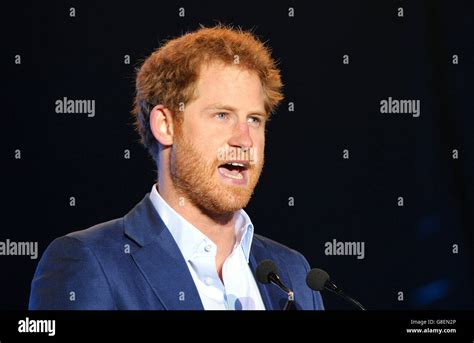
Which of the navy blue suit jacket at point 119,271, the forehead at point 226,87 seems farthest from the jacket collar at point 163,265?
the forehead at point 226,87

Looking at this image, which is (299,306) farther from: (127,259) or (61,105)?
(61,105)

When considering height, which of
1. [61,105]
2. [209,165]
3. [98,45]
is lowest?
[209,165]

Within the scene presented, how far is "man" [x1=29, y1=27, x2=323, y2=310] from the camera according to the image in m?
2.42

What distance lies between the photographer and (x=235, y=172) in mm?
2670

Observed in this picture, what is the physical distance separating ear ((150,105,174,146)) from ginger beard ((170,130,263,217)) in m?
0.08

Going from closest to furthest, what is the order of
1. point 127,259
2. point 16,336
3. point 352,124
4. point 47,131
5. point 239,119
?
point 16,336, point 127,259, point 239,119, point 47,131, point 352,124

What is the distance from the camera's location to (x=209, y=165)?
8.68 feet

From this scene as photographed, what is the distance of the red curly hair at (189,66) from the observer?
8.83 ft

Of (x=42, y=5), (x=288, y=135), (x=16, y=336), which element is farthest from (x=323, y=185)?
(x=16, y=336)

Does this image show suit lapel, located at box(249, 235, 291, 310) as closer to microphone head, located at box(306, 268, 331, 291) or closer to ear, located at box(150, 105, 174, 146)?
microphone head, located at box(306, 268, 331, 291)

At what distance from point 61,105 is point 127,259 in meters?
1.26

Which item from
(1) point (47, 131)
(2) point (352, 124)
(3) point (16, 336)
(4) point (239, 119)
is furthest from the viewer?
(2) point (352, 124)

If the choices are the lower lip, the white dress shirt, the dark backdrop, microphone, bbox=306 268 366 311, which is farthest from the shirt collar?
the dark backdrop

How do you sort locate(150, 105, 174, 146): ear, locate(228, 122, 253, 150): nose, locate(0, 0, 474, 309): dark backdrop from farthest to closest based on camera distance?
locate(0, 0, 474, 309): dark backdrop < locate(150, 105, 174, 146): ear < locate(228, 122, 253, 150): nose
